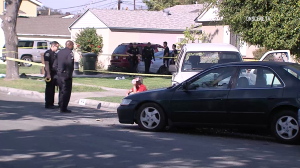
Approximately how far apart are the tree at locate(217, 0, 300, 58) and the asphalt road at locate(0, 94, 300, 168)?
6.80 m

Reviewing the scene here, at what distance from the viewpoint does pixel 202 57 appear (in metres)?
12.8

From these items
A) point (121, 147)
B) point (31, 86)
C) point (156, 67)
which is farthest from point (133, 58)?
point (121, 147)

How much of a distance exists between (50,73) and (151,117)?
14.8ft

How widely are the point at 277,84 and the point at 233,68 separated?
36.6 inches

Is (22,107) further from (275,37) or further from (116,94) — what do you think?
(275,37)

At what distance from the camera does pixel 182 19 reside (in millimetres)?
35312

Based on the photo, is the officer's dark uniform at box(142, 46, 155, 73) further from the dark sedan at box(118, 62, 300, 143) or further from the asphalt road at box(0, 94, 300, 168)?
the dark sedan at box(118, 62, 300, 143)

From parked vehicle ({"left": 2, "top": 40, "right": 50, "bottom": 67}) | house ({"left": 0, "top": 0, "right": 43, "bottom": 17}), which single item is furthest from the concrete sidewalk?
house ({"left": 0, "top": 0, "right": 43, "bottom": 17})

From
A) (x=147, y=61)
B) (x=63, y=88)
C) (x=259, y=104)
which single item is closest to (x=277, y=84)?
(x=259, y=104)

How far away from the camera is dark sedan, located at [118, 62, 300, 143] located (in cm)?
A: 845

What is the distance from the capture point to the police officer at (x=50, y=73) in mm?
12875

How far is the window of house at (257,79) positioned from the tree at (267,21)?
677 centimetres

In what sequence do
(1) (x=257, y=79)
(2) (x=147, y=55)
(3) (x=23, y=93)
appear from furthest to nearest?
(2) (x=147, y=55) → (3) (x=23, y=93) → (1) (x=257, y=79)

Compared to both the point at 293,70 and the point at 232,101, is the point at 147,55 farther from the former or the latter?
the point at 293,70
